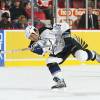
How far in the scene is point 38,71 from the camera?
944cm

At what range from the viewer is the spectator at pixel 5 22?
11.1m

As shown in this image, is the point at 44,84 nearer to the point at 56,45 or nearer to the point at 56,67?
the point at 56,67

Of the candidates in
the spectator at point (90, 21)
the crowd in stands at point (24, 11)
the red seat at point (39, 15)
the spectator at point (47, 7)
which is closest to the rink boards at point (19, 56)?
the crowd in stands at point (24, 11)

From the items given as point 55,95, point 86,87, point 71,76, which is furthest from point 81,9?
point 55,95

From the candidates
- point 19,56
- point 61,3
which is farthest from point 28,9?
point 19,56

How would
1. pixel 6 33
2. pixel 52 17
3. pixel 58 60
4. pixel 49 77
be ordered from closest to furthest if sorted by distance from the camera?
pixel 58 60, pixel 49 77, pixel 6 33, pixel 52 17

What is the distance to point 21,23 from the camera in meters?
11.3

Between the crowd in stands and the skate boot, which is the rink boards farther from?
the skate boot

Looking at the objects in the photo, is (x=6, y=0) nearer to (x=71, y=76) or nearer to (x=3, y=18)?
(x=3, y=18)

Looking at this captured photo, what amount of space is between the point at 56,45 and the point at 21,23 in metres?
4.69

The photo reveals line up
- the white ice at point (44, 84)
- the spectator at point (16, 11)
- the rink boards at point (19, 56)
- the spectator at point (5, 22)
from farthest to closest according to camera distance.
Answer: the spectator at point (16, 11) → the spectator at point (5, 22) → the rink boards at point (19, 56) → the white ice at point (44, 84)

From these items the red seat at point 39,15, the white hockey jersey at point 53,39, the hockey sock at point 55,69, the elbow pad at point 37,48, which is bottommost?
the hockey sock at point 55,69

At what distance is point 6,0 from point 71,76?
12.5 ft

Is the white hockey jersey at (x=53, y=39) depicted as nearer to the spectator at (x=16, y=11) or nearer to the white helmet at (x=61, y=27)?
the white helmet at (x=61, y=27)
